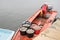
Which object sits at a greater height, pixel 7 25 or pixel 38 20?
pixel 38 20

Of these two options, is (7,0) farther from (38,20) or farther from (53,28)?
(53,28)

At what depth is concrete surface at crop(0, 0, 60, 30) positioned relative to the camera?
1.85 metres

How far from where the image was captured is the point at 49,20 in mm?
1387

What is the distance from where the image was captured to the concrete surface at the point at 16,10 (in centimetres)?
185

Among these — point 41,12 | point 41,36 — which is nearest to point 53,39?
point 41,36

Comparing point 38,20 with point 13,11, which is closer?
point 38,20

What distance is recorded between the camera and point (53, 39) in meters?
0.97

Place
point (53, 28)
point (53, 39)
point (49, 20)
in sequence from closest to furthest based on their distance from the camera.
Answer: point (53, 39)
point (53, 28)
point (49, 20)

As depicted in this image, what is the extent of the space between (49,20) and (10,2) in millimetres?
732

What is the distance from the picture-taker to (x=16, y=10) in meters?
1.90

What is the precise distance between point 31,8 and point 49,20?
0.54 metres

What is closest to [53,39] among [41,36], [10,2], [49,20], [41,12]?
[41,36]

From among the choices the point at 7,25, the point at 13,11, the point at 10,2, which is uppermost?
the point at 10,2

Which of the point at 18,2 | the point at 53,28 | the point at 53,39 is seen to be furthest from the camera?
the point at 18,2
